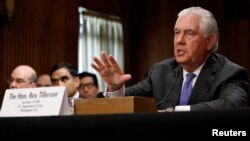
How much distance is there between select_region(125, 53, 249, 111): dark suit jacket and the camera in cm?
261

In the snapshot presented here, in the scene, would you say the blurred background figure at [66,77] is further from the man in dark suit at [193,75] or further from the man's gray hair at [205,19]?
the man's gray hair at [205,19]

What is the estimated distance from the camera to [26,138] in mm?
2010

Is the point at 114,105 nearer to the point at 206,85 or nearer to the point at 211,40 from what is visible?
the point at 206,85

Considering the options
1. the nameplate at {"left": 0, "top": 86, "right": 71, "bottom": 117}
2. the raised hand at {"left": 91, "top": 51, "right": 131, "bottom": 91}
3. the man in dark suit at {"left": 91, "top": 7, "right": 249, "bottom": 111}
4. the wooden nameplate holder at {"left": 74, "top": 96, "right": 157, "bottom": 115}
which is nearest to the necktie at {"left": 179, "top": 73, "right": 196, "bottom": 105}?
the man in dark suit at {"left": 91, "top": 7, "right": 249, "bottom": 111}

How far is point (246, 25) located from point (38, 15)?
3.41m

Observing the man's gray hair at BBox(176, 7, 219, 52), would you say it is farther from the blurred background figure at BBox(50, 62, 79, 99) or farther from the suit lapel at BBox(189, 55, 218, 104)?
the blurred background figure at BBox(50, 62, 79, 99)

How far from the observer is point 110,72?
2.58m

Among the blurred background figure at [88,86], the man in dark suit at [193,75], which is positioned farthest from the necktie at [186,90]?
the blurred background figure at [88,86]

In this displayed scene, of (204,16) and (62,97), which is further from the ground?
(204,16)

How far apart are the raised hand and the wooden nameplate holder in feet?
1.24

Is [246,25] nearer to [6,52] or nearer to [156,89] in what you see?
[6,52]

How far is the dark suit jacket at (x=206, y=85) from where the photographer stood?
261cm

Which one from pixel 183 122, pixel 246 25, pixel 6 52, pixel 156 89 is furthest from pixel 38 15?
pixel 183 122
